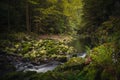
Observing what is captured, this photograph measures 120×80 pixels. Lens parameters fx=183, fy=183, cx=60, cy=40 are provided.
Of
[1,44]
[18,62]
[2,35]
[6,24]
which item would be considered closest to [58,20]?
[6,24]

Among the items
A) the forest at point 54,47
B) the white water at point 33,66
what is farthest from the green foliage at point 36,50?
the white water at point 33,66

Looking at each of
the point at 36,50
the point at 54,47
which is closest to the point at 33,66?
the point at 36,50

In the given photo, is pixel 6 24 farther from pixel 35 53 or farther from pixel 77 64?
pixel 77 64

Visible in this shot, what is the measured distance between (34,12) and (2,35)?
27.1 feet

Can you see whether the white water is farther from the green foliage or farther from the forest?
the green foliage

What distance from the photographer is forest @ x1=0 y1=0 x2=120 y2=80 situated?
6492 mm

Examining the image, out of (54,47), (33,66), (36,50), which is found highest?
(54,47)

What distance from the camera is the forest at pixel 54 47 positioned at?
6492 mm

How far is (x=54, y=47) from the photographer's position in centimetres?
1541

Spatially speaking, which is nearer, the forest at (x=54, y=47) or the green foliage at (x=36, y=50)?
the forest at (x=54, y=47)

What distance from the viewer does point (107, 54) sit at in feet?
20.5

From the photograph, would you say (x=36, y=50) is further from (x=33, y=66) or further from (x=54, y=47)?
(x=33, y=66)

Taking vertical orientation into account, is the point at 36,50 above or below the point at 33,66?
above

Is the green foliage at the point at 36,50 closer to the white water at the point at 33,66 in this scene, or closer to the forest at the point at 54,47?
the forest at the point at 54,47
